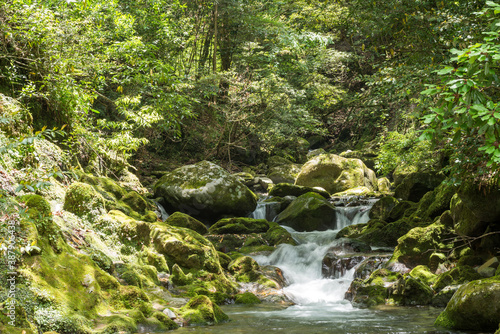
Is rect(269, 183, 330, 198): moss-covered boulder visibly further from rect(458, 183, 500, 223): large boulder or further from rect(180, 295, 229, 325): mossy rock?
rect(180, 295, 229, 325): mossy rock

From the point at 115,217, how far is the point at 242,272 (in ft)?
10.5

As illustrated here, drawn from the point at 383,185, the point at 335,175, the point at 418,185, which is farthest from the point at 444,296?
the point at 383,185

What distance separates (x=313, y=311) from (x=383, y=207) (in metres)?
6.80

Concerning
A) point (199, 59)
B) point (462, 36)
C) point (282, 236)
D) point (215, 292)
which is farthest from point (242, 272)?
point (199, 59)

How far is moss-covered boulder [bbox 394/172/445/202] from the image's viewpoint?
13.3 meters

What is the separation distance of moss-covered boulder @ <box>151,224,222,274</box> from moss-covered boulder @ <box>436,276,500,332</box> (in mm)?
4827

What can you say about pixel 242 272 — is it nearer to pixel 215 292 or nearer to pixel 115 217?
pixel 215 292

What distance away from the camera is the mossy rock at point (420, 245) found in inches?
369

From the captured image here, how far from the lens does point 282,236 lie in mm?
12555

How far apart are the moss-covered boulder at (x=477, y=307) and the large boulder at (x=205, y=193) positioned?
952 cm

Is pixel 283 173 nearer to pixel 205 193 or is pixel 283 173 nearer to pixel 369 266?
pixel 205 193

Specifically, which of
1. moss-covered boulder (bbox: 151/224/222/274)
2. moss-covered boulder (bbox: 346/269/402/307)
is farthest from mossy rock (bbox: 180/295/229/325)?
moss-covered boulder (bbox: 346/269/402/307)

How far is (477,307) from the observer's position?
5.57 m

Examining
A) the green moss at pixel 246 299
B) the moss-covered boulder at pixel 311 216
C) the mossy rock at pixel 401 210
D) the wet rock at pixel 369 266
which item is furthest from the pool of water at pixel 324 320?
the moss-covered boulder at pixel 311 216
